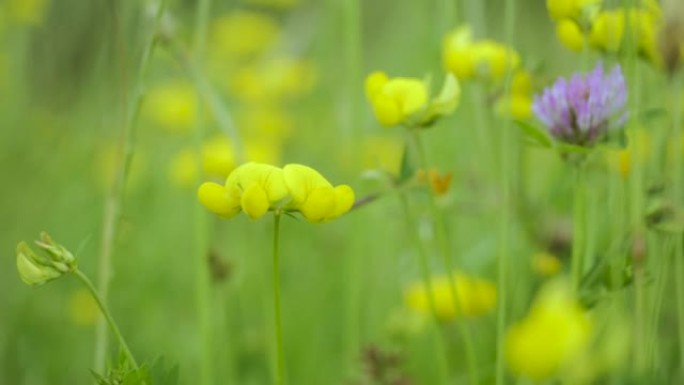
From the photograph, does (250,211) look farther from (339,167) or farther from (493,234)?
(339,167)

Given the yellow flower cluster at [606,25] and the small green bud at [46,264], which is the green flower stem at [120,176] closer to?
the small green bud at [46,264]

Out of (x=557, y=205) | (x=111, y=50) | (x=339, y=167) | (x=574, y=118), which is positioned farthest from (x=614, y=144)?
(x=339, y=167)

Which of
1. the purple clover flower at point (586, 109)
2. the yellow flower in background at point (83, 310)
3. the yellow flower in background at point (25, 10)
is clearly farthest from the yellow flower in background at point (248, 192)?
the yellow flower in background at point (25, 10)

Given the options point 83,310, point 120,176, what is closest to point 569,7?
point 120,176

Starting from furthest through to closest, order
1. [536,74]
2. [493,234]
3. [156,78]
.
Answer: [156,78]
[493,234]
[536,74]

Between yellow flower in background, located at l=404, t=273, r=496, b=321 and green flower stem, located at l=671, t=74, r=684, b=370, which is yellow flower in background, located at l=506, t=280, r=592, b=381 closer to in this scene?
green flower stem, located at l=671, t=74, r=684, b=370

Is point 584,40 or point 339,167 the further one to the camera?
point 339,167
